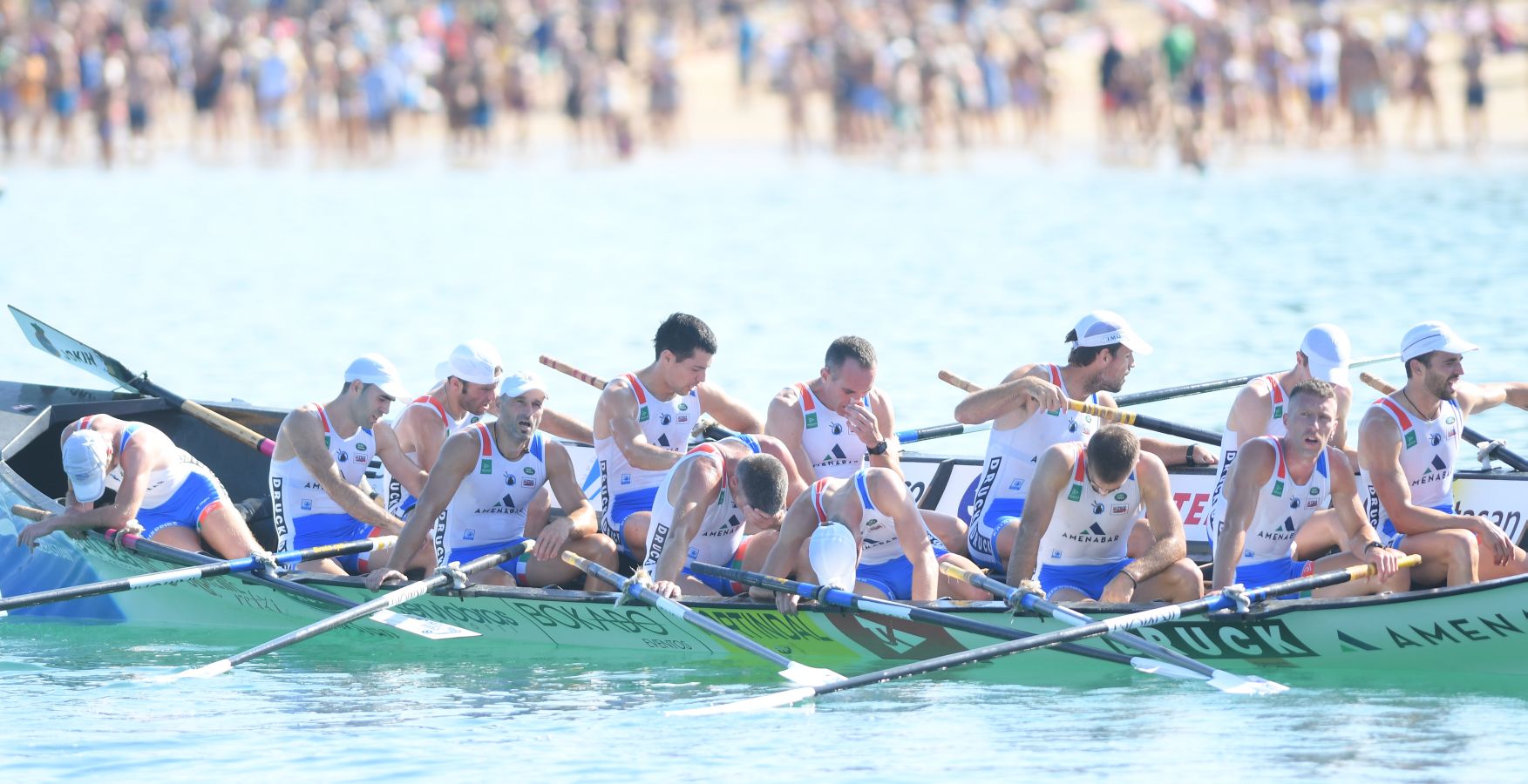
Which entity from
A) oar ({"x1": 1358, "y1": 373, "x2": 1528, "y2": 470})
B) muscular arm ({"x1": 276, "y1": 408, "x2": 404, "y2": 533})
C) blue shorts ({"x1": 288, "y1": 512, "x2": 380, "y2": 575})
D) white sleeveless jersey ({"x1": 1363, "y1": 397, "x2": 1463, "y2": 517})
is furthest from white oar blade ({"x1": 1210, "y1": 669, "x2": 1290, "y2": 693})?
blue shorts ({"x1": 288, "y1": 512, "x2": 380, "y2": 575})

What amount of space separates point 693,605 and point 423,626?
171 centimetres

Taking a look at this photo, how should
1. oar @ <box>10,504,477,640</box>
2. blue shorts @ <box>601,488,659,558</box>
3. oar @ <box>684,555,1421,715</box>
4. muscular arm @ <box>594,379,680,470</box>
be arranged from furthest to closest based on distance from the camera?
blue shorts @ <box>601,488,659,558</box>
muscular arm @ <box>594,379,680,470</box>
oar @ <box>10,504,477,640</box>
oar @ <box>684,555,1421,715</box>

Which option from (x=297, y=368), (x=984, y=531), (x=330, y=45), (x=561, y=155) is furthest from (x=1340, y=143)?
(x=984, y=531)

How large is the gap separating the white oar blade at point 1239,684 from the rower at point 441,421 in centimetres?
416

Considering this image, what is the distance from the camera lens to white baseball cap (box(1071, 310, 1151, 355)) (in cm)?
1103

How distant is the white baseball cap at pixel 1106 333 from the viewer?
11031 millimetres

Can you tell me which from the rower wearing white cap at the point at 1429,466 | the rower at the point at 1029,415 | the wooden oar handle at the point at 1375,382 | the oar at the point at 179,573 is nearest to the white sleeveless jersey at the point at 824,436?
the rower at the point at 1029,415

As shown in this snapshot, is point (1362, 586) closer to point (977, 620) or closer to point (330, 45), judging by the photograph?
point (977, 620)

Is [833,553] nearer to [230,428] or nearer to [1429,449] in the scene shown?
[1429,449]

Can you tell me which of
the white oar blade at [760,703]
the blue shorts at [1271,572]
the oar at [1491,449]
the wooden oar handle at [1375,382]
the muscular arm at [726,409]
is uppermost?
the muscular arm at [726,409]

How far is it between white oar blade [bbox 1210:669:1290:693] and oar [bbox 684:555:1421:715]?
309mm

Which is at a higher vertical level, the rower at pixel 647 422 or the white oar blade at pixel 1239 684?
the rower at pixel 647 422

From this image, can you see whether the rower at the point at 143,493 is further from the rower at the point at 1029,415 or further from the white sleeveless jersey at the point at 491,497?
the rower at the point at 1029,415

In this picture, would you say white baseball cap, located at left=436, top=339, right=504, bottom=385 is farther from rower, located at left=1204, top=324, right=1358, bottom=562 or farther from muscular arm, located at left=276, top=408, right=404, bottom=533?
rower, located at left=1204, top=324, right=1358, bottom=562
